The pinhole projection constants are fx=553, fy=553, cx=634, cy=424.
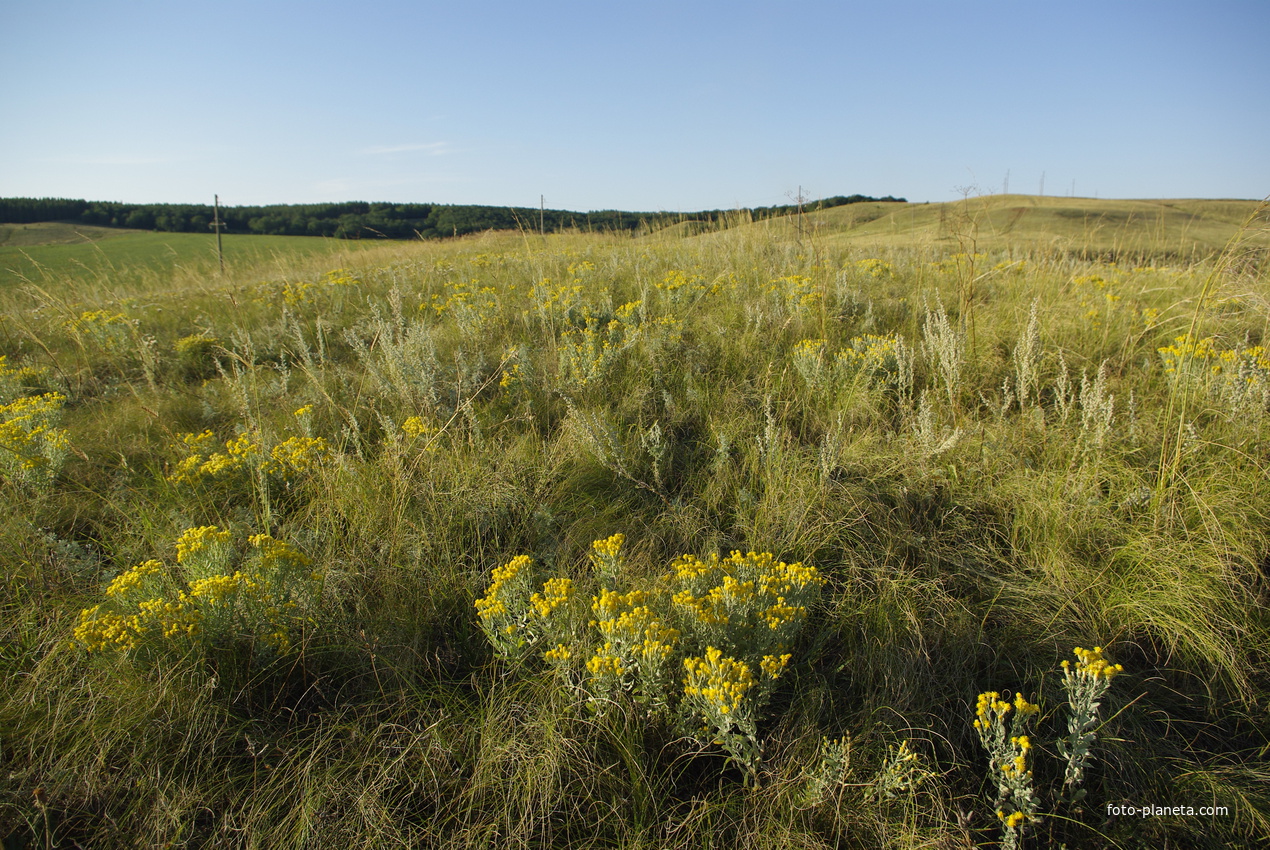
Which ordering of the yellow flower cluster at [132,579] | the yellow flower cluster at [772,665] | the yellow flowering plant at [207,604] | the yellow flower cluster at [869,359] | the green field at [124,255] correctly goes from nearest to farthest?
1. the yellow flower cluster at [772,665]
2. the yellow flowering plant at [207,604]
3. the yellow flower cluster at [132,579]
4. the yellow flower cluster at [869,359]
5. the green field at [124,255]

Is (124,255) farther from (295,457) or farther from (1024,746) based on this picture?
(1024,746)

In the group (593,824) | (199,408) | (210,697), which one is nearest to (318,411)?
(199,408)

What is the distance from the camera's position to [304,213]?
33594 millimetres

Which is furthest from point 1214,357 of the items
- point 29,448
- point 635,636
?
point 29,448

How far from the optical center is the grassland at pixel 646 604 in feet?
4.87

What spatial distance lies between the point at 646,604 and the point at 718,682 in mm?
445

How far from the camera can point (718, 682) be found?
4.71ft

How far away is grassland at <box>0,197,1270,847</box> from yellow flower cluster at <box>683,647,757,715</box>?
19mm

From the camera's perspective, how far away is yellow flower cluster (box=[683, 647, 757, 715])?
1.41 meters

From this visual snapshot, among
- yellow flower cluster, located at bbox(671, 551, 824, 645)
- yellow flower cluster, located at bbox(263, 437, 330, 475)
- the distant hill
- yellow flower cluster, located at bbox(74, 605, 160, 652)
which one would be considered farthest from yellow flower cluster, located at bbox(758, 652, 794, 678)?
the distant hill

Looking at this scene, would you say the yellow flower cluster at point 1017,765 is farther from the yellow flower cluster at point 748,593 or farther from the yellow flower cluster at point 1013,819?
the yellow flower cluster at point 748,593

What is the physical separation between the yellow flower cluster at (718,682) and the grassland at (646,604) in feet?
0.06

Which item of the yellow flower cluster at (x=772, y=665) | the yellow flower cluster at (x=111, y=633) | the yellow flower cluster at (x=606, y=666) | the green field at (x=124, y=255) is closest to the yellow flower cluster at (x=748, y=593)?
the yellow flower cluster at (x=772, y=665)

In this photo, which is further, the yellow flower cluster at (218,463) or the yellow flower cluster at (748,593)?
the yellow flower cluster at (218,463)
